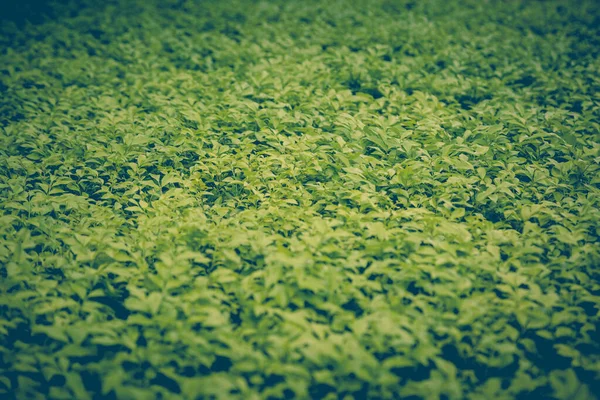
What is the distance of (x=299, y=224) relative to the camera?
8.64ft

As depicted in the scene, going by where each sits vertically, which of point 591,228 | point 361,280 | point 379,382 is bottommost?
Answer: point 379,382

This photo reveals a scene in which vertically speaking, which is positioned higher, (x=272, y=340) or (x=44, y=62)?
(x=44, y=62)

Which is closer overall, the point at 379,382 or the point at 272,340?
the point at 379,382

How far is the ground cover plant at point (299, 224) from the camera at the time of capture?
1971mm

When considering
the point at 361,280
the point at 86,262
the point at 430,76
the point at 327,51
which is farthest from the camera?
the point at 327,51

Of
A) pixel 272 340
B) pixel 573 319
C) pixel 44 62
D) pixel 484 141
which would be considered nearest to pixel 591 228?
pixel 573 319

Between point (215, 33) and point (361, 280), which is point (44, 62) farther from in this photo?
point (361, 280)

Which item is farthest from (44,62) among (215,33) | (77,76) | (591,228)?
(591,228)

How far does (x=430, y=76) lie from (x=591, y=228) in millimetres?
2440

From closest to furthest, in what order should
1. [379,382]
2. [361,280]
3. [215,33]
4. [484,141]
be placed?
[379,382] → [361,280] → [484,141] → [215,33]

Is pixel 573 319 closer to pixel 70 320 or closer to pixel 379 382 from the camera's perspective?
pixel 379 382

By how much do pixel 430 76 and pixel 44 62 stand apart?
4.33 metres

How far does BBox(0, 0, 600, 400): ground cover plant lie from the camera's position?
77.6 inches

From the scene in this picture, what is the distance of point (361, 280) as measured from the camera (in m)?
2.26
